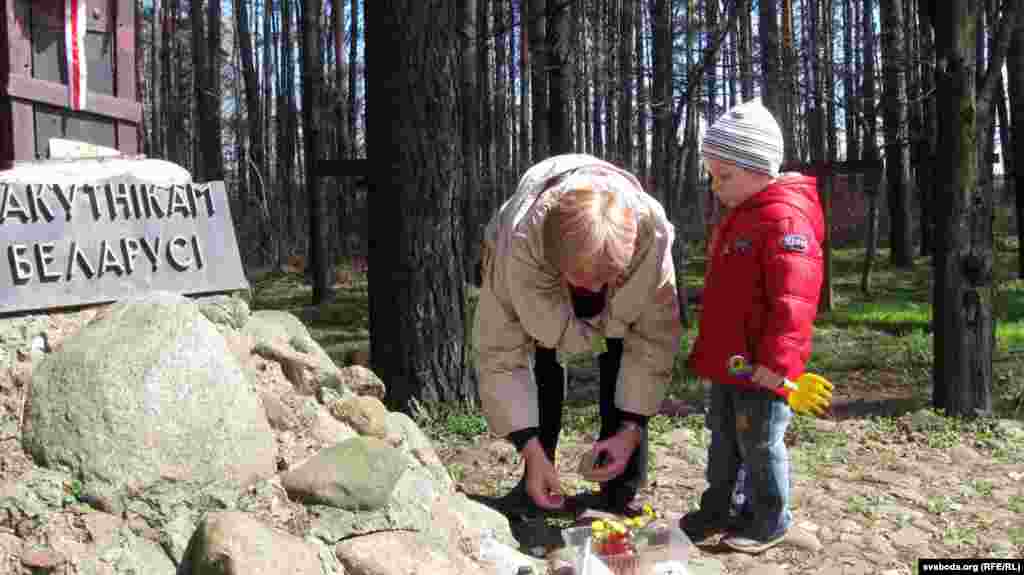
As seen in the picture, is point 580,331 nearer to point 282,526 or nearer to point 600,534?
point 600,534

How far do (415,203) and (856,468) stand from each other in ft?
8.11

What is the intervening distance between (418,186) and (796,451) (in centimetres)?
227

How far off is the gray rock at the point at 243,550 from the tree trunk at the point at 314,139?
10643 mm

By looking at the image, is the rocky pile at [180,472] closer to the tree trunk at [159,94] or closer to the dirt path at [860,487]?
the dirt path at [860,487]

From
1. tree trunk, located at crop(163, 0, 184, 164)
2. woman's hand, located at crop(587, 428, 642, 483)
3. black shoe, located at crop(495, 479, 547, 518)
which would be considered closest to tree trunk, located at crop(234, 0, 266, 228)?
tree trunk, located at crop(163, 0, 184, 164)

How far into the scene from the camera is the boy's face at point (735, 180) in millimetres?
3119

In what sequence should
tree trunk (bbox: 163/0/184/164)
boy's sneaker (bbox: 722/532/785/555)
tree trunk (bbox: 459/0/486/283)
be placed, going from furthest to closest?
tree trunk (bbox: 163/0/184/164), tree trunk (bbox: 459/0/486/283), boy's sneaker (bbox: 722/532/785/555)

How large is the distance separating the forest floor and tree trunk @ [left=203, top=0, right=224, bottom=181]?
996 centimetres

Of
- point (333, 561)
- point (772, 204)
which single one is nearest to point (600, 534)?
point (333, 561)

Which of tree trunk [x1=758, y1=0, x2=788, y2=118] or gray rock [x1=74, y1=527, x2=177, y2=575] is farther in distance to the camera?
tree trunk [x1=758, y1=0, x2=788, y2=118]

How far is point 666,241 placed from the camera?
10.1ft

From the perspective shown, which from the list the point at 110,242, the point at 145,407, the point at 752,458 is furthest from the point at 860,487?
the point at 110,242

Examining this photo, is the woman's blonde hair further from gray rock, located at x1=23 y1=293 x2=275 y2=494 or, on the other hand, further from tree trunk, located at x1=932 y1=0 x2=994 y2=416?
tree trunk, located at x1=932 y1=0 x2=994 y2=416

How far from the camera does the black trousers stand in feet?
11.0
